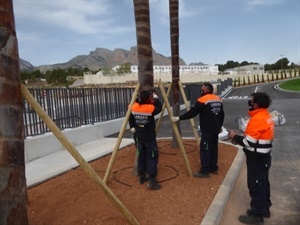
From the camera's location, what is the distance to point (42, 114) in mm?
3219

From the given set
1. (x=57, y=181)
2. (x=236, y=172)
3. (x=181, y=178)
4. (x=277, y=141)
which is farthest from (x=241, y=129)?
(x=57, y=181)

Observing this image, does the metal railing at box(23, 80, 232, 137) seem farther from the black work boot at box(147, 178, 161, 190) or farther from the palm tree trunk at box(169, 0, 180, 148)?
the black work boot at box(147, 178, 161, 190)

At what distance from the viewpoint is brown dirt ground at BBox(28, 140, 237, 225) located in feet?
12.6

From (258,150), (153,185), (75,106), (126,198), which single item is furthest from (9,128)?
(75,106)

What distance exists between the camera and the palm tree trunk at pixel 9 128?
112 inches

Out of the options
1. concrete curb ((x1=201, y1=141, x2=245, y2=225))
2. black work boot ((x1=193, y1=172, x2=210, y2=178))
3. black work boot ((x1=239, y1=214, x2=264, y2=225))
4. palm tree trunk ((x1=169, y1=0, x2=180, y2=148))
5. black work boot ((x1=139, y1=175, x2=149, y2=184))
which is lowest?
black work boot ((x1=239, y1=214, x2=264, y2=225))

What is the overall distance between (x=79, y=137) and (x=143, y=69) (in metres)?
4.89

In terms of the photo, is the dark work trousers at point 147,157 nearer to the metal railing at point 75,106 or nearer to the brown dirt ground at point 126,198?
the brown dirt ground at point 126,198

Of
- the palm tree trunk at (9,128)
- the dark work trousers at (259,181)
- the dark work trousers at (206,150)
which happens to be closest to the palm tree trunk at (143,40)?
the dark work trousers at (206,150)

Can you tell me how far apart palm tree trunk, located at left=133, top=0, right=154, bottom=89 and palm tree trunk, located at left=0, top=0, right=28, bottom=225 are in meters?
2.75

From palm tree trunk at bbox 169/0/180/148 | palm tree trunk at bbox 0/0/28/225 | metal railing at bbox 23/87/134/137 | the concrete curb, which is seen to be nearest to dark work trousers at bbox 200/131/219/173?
the concrete curb

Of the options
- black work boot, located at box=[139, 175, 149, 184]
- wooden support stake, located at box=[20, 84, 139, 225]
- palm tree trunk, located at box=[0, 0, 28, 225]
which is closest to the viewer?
palm tree trunk, located at box=[0, 0, 28, 225]

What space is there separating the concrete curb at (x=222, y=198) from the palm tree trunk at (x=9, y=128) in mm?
2239

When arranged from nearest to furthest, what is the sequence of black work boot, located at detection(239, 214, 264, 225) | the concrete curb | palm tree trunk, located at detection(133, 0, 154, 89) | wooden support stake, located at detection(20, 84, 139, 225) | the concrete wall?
1. wooden support stake, located at detection(20, 84, 139, 225)
2. the concrete curb
3. black work boot, located at detection(239, 214, 264, 225)
4. palm tree trunk, located at detection(133, 0, 154, 89)
5. the concrete wall
